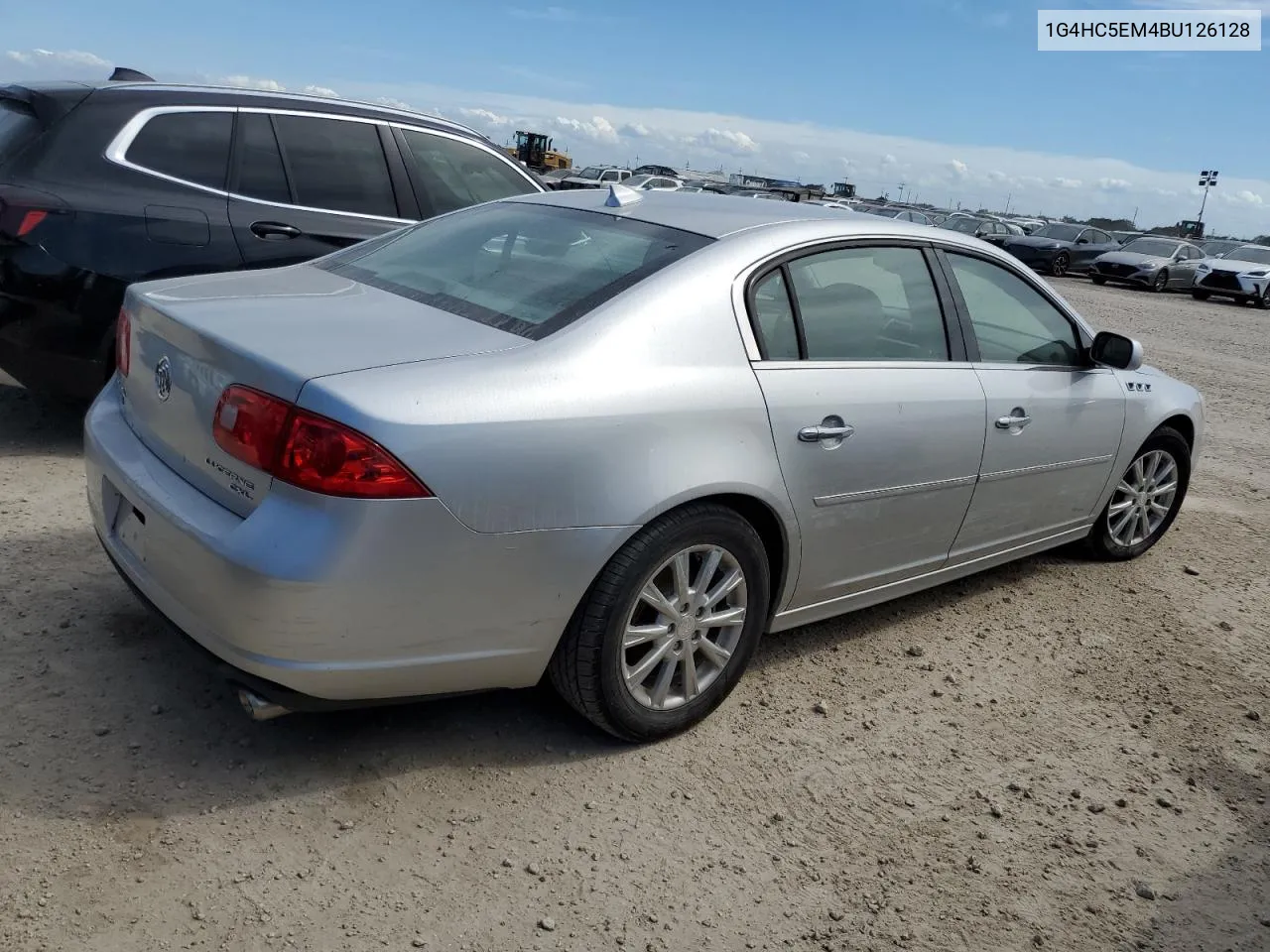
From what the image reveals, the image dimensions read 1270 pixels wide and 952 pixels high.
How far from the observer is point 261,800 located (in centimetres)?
279

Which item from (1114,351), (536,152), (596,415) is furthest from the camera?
(536,152)

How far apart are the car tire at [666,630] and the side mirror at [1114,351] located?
2.04m

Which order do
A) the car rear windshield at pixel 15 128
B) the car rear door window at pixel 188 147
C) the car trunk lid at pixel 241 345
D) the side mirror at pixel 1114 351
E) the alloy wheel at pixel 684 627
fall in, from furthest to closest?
the car rear door window at pixel 188 147 < the car rear windshield at pixel 15 128 < the side mirror at pixel 1114 351 < the alloy wheel at pixel 684 627 < the car trunk lid at pixel 241 345

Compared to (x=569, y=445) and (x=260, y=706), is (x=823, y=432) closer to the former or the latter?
(x=569, y=445)

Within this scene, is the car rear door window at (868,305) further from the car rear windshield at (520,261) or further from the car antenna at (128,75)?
the car antenna at (128,75)

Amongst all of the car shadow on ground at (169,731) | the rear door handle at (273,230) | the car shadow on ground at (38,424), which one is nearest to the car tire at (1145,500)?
the car shadow on ground at (169,731)

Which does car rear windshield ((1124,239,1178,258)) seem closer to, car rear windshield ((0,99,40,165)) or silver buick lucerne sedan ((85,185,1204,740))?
silver buick lucerne sedan ((85,185,1204,740))

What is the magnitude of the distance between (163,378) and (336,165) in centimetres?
323

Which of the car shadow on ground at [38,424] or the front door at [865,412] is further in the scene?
the car shadow on ground at [38,424]

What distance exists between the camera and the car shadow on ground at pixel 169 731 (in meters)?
2.79

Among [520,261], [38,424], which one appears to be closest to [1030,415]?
[520,261]

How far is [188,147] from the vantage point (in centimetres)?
534

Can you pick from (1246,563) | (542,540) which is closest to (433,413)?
(542,540)

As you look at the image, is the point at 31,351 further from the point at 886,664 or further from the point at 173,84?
the point at 886,664
